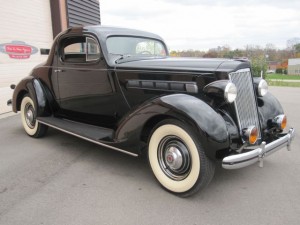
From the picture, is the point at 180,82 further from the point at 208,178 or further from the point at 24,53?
the point at 24,53

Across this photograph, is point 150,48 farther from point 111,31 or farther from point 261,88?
point 261,88

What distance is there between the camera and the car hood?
Result: 3088mm

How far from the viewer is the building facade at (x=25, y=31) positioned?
7652 mm

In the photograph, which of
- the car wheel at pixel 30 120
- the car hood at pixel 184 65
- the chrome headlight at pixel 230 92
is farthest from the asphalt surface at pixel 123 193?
the car hood at pixel 184 65

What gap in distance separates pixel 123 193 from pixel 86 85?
6.03 ft

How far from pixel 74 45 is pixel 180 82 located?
233 centimetres

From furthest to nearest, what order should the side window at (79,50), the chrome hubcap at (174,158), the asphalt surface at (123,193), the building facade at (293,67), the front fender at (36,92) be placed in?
the building facade at (293,67), the front fender at (36,92), the side window at (79,50), the chrome hubcap at (174,158), the asphalt surface at (123,193)

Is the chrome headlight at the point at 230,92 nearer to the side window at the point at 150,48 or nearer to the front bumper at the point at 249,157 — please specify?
the front bumper at the point at 249,157

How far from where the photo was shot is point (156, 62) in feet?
11.8

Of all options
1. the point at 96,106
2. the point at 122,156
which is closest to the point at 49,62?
the point at 96,106

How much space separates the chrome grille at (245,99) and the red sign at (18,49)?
6593 mm

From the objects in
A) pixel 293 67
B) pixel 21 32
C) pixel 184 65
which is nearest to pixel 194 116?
pixel 184 65

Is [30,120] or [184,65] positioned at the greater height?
[184,65]

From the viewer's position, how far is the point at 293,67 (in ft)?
152
